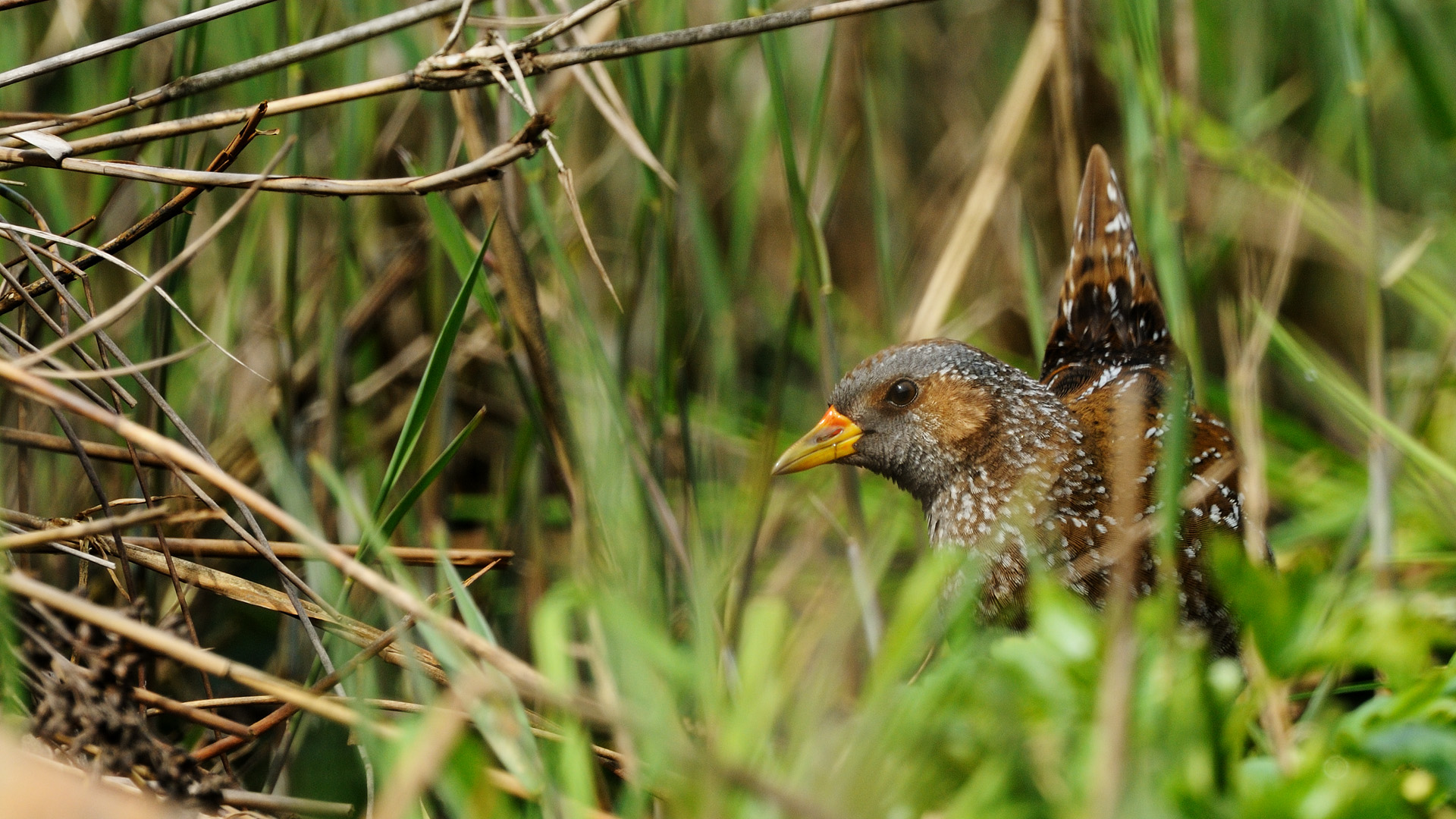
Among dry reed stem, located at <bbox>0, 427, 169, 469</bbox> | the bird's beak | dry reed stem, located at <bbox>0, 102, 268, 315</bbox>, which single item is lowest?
the bird's beak

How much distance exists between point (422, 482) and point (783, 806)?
81 centimetres

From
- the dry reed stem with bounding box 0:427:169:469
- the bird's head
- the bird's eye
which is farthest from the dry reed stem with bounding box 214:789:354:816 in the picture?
the bird's eye

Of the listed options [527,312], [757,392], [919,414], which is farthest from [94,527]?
[757,392]

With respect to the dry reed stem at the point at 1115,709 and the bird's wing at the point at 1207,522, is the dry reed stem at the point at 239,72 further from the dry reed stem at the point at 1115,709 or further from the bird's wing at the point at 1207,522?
the bird's wing at the point at 1207,522

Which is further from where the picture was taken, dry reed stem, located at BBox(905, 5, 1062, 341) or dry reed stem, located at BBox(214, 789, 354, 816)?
dry reed stem, located at BBox(905, 5, 1062, 341)

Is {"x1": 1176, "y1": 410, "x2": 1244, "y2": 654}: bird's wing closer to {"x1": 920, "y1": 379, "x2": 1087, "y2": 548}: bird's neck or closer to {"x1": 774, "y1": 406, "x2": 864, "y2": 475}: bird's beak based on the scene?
{"x1": 920, "y1": 379, "x2": 1087, "y2": 548}: bird's neck

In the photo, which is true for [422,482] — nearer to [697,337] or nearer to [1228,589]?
[1228,589]

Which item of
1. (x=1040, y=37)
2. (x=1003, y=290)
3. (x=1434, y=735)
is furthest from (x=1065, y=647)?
(x=1003, y=290)

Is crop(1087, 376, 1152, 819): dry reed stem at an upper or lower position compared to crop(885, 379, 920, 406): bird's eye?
upper

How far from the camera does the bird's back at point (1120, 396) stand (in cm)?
178

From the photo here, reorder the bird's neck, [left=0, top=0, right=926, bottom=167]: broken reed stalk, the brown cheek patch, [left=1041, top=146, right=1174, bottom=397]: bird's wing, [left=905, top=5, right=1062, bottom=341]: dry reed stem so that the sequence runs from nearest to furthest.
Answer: [left=0, top=0, right=926, bottom=167]: broken reed stalk, the bird's neck, the brown cheek patch, [left=1041, top=146, right=1174, bottom=397]: bird's wing, [left=905, top=5, right=1062, bottom=341]: dry reed stem

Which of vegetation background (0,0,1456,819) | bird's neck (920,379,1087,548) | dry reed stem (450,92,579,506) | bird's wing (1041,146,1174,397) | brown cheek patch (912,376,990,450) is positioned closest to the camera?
vegetation background (0,0,1456,819)

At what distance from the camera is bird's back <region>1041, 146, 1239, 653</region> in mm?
1779

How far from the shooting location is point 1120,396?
2115mm
